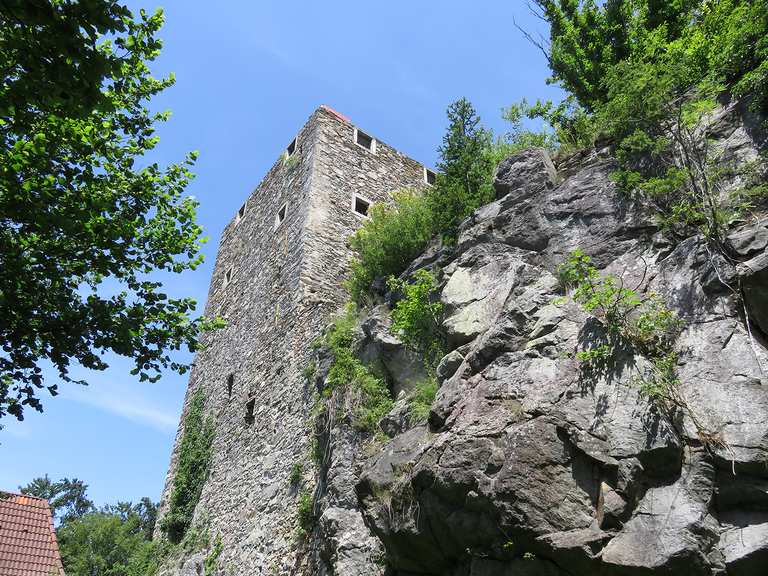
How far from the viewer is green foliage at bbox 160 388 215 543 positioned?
12.8 metres

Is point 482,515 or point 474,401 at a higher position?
point 474,401

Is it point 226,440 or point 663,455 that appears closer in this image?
point 663,455

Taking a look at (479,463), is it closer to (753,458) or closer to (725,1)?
(753,458)

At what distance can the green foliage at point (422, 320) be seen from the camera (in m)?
8.29

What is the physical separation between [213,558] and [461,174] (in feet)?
26.0

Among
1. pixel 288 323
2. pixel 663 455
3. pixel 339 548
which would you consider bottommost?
pixel 339 548

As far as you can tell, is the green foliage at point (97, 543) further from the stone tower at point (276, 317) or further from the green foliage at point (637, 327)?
the green foliage at point (637, 327)

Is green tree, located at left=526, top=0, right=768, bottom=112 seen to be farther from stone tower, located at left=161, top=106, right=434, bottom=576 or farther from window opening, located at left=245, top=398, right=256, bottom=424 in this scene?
window opening, located at left=245, top=398, right=256, bottom=424

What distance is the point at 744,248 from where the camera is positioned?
5578 millimetres

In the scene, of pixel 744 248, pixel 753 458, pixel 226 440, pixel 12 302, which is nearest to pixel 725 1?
pixel 744 248

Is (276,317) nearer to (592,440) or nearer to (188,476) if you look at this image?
(188,476)

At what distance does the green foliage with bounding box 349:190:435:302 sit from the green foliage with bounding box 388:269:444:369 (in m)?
1.78

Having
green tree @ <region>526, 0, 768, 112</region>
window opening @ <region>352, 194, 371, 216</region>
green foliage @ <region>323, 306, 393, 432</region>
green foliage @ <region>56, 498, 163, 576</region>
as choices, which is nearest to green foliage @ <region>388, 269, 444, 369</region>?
green foliage @ <region>323, 306, 393, 432</region>

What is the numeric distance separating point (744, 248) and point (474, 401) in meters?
2.83
